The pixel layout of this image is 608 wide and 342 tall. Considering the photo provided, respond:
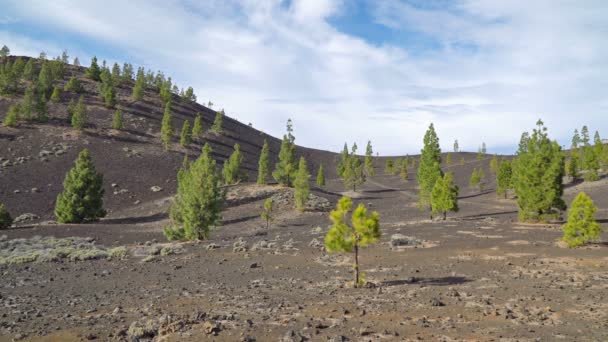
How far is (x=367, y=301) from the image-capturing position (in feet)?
56.9

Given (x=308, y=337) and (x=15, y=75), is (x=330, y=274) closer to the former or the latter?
(x=308, y=337)

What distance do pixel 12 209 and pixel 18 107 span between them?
142 ft

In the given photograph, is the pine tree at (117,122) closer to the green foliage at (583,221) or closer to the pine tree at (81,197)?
the pine tree at (81,197)

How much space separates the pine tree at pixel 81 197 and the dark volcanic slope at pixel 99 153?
13.6 m

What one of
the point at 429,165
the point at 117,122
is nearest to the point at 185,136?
the point at 117,122

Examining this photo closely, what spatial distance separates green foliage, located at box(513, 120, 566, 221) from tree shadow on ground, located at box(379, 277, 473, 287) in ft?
89.8

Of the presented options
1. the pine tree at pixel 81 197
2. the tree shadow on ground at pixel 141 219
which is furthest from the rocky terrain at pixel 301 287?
the pine tree at pixel 81 197

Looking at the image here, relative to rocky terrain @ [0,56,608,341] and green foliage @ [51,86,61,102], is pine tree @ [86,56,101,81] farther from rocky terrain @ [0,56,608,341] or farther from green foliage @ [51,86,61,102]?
rocky terrain @ [0,56,608,341]

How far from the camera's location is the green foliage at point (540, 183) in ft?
139

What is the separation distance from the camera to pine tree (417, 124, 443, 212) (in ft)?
186

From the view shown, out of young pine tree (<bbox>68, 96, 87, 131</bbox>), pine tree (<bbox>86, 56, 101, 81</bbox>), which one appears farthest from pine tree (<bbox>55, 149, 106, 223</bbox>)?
pine tree (<bbox>86, 56, 101, 81</bbox>)

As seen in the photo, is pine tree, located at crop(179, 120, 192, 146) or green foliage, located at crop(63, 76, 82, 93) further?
green foliage, located at crop(63, 76, 82, 93)

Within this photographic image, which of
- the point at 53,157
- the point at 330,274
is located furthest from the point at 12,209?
the point at 330,274

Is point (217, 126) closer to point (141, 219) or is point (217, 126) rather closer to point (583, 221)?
point (141, 219)
